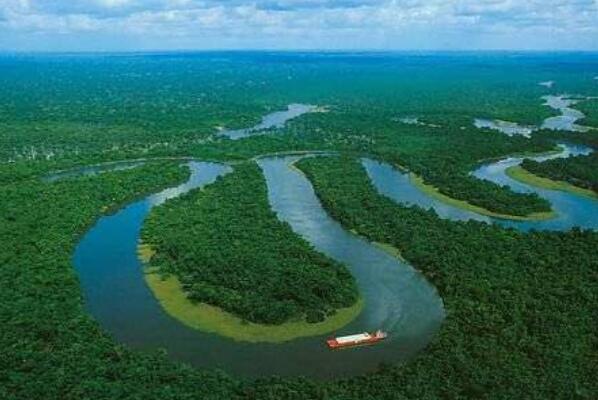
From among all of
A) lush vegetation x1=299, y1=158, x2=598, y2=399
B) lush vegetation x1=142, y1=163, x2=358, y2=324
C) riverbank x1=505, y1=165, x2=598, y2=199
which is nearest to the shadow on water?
lush vegetation x1=299, y1=158, x2=598, y2=399

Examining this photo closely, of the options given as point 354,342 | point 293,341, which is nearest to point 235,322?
point 293,341

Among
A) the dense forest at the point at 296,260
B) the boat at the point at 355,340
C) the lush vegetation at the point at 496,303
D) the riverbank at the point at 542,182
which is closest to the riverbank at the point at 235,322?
the dense forest at the point at 296,260

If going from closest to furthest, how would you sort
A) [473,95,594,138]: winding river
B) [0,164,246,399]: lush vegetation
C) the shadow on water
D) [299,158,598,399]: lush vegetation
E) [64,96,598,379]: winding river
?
[0,164,246,399]: lush vegetation < [299,158,598,399]: lush vegetation < the shadow on water < [64,96,598,379]: winding river < [473,95,594,138]: winding river

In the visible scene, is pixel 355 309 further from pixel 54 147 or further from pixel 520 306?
pixel 54 147

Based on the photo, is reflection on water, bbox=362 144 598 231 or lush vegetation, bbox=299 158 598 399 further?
reflection on water, bbox=362 144 598 231

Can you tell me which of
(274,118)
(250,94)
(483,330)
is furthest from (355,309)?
(250,94)

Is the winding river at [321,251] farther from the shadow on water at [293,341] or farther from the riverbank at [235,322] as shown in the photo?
the riverbank at [235,322]

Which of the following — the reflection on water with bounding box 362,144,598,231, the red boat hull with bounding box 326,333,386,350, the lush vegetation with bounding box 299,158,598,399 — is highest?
the lush vegetation with bounding box 299,158,598,399

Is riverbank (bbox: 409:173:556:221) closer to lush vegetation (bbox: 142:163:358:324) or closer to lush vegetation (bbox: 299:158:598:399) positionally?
lush vegetation (bbox: 299:158:598:399)
